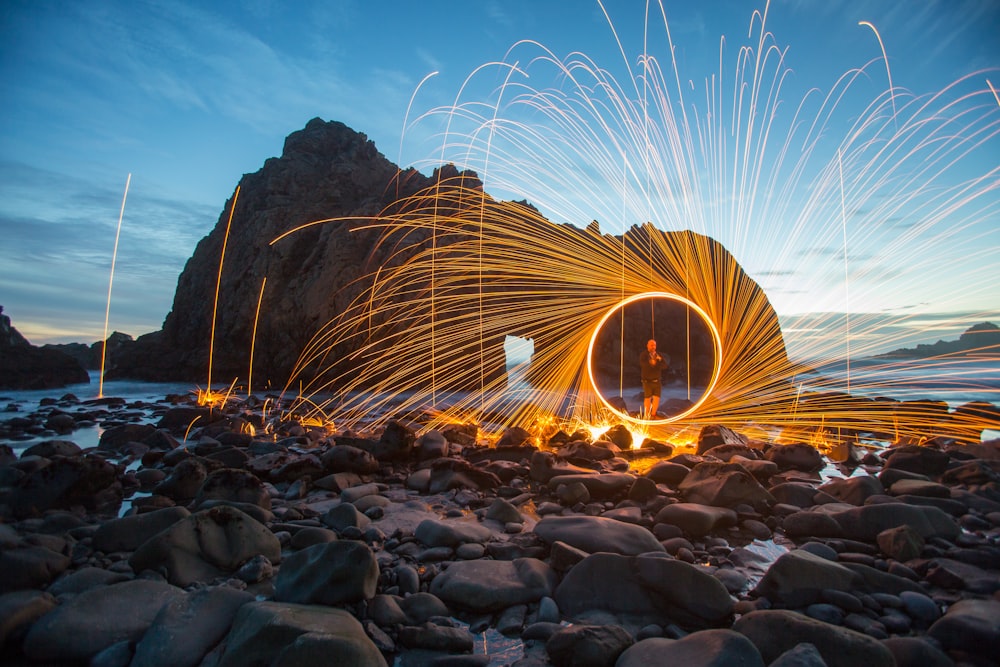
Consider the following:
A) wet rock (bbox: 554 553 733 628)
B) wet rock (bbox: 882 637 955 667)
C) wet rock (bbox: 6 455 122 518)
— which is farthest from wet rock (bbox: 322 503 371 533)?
wet rock (bbox: 882 637 955 667)

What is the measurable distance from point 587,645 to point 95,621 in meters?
2.29

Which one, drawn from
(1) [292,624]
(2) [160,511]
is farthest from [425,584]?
(2) [160,511]

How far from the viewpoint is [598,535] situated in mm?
3557

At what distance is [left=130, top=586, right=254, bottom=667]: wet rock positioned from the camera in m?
2.27

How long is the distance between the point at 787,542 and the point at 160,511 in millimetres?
4601

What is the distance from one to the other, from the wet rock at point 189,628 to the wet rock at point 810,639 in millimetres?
2450

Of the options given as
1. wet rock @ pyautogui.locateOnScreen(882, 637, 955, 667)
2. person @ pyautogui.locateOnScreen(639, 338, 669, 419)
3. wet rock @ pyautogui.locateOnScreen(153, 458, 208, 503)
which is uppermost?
person @ pyautogui.locateOnScreen(639, 338, 669, 419)

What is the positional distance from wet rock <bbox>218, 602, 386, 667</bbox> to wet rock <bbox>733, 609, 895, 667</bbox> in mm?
1690

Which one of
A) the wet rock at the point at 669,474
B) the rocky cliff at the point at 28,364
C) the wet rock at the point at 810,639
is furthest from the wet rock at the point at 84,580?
the rocky cliff at the point at 28,364

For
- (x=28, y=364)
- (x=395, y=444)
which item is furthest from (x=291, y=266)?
(x=395, y=444)

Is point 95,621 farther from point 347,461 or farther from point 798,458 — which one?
point 798,458

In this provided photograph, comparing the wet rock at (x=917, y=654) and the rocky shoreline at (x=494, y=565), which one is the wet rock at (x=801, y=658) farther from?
the wet rock at (x=917, y=654)

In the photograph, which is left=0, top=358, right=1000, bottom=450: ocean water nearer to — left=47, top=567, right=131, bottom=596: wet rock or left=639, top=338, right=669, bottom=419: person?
left=639, top=338, right=669, bottom=419: person

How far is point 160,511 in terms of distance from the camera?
3777 millimetres
